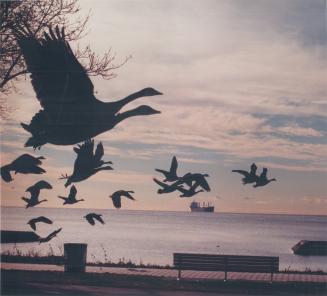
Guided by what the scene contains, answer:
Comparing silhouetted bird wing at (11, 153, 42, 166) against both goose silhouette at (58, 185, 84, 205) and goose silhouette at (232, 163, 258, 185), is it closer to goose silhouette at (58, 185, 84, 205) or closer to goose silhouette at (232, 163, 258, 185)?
goose silhouette at (58, 185, 84, 205)

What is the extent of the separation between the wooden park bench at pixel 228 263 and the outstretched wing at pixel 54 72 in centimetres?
341

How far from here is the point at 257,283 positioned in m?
9.20

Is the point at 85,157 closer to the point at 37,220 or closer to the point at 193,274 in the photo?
the point at 37,220

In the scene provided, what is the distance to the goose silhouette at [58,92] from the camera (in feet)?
30.2

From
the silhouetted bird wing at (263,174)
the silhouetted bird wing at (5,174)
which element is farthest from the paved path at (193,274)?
the silhouetted bird wing at (263,174)

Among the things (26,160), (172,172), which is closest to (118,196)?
(172,172)

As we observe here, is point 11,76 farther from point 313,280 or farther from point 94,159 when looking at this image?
point 313,280

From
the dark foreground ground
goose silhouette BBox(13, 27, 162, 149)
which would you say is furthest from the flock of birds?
the dark foreground ground

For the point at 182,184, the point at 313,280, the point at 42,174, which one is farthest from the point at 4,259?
the point at 313,280

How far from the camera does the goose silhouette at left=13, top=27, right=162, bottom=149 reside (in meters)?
9.20

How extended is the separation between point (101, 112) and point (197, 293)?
350 cm

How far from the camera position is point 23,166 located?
9.23 m

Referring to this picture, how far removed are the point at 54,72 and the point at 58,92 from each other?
0.36 meters

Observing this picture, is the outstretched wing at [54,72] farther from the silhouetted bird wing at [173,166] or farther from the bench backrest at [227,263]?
the bench backrest at [227,263]
